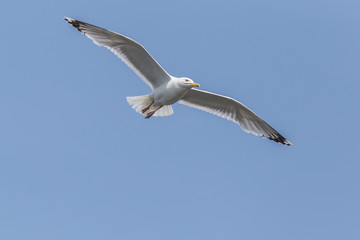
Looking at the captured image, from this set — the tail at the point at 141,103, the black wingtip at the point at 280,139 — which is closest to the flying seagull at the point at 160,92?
the tail at the point at 141,103

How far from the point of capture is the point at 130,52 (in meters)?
9.82

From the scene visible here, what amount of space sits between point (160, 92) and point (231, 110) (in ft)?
5.69

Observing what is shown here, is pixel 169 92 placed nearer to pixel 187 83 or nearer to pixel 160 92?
pixel 160 92

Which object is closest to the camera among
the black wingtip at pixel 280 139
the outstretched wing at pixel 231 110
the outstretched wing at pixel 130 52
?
the outstretched wing at pixel 130 52

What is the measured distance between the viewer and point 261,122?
11.1 metres

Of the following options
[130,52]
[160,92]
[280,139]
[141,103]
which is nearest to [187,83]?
[160,92]

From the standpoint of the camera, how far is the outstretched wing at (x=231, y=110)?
10.6 meters

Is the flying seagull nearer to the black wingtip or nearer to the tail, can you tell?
the tail

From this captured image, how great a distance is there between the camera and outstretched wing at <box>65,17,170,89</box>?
9.57m

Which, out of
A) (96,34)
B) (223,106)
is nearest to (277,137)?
(223,106)

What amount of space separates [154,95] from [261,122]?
2.29m

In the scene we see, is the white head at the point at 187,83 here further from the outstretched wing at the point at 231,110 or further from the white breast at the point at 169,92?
the outstretched wing at the point at 231,110

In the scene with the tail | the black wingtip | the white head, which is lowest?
the tail

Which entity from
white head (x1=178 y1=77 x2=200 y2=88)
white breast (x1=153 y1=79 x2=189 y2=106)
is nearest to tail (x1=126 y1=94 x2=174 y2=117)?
white breast (x1=153 y1=79 x2=189 y2=106)
